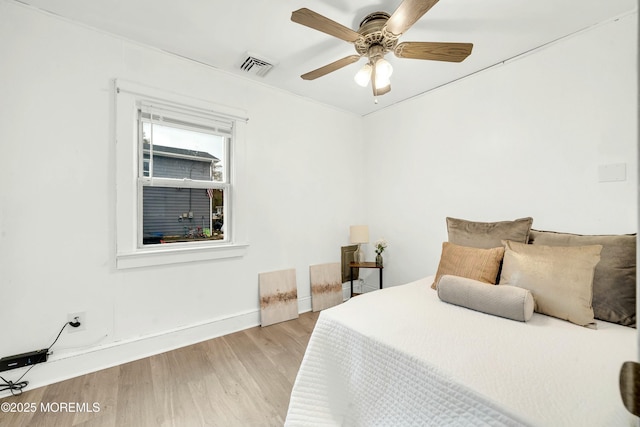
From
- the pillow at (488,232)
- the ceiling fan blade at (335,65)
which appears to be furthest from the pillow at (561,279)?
the ceiling fan blade at (335,65)

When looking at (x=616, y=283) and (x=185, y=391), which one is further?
(x=185, y=391)

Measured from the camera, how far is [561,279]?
165cm

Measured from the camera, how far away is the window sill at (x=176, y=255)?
2275 mm

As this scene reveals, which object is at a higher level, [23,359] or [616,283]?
[616,283]

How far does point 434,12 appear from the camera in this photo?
1980 millimetres

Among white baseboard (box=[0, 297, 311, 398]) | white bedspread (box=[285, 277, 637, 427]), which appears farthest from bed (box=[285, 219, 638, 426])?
white baseboard (box=[0, 297, 311, 398])

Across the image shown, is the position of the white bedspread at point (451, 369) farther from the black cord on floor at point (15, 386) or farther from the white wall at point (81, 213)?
the black cord on floor at point (15, 386)

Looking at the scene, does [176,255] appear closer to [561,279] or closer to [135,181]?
[135,181]

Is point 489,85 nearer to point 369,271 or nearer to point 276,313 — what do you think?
point 369,271

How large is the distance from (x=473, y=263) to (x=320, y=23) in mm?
1841

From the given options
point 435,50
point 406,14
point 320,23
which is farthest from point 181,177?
point 435,50

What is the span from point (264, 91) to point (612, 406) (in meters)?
3.20

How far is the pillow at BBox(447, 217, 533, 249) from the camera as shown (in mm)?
2088

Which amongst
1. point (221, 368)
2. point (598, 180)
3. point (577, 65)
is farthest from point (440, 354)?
point (577, 65)
